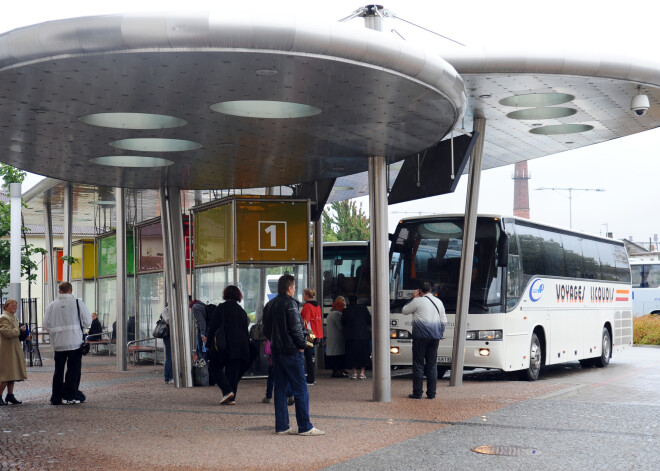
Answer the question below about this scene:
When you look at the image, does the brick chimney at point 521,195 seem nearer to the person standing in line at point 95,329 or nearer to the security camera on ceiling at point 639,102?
the person standing in line at point 95,329

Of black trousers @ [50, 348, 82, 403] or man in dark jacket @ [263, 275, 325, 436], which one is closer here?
man in dark jacket @ [263, 275, 325, 436]

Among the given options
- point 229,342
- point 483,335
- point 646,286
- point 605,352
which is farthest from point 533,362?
point 646,286

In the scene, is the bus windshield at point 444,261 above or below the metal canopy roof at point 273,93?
below

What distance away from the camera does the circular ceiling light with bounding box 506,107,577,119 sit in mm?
13875

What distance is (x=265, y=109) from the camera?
10.6 meters

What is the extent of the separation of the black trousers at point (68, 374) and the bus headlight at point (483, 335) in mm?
6894

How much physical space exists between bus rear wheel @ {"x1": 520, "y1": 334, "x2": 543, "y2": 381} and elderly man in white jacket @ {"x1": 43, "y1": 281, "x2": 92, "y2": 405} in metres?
8.46

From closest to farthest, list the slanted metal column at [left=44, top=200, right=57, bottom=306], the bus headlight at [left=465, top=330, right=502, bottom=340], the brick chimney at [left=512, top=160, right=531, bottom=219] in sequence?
the bus headlight at [left=465, top=330, right=502, bottom=340], the slanted metal column at [left=44, top=200, right=57, bottom=306], the brick chimney at [left=512, top=160, right=531, bottom=219]

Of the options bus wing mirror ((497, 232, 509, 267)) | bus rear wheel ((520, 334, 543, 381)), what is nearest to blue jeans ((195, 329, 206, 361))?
bus wing mirror ((497, 232, 509, 267))

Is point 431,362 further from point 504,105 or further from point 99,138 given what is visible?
point 99,138

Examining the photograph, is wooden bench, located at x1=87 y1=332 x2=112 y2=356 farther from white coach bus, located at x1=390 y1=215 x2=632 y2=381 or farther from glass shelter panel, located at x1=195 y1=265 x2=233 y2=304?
white coach bus, located at x1=390 y1=215 x2=632 y2=381

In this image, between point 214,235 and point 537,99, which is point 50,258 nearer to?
point 214,235

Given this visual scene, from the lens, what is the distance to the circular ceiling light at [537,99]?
13179 mm

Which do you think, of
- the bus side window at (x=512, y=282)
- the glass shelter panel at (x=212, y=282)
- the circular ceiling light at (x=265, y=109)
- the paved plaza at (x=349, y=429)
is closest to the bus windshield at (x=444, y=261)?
the bus side window at (x=512, y=282)
